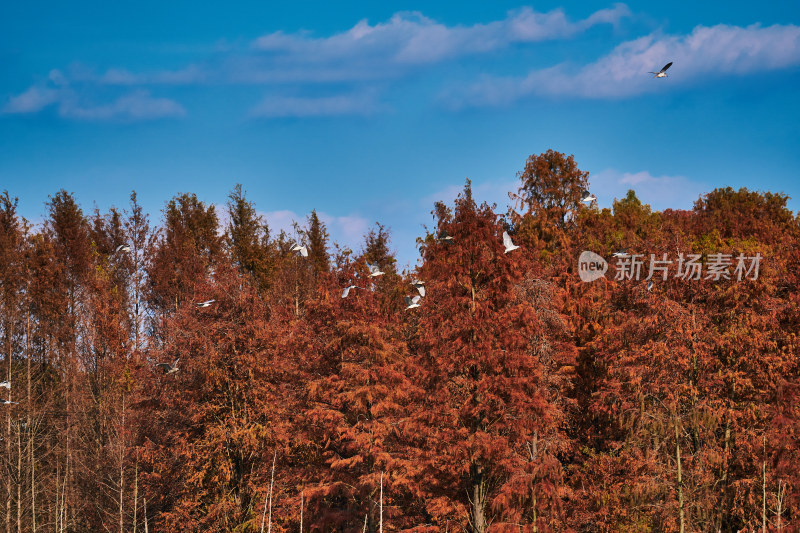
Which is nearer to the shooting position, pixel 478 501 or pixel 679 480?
pixel 478 501

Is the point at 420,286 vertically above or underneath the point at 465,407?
above


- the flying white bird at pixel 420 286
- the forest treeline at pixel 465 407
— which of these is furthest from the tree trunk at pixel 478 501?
the flying white bird at pixel 420 286


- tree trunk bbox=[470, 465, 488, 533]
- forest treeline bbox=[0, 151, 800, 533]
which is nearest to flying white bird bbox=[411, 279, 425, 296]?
forest treeline bbox=[0, 151, 800, 533]

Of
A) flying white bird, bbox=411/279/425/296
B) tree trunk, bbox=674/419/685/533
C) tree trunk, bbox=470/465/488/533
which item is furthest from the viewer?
tree trunk, bbox=674/419/685/533

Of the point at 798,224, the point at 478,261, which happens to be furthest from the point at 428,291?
the point at 798,224

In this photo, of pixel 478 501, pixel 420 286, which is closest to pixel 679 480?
pixel 478 501

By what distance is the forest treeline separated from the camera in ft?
57.8

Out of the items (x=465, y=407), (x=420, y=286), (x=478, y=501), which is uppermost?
(x=420, y=286)

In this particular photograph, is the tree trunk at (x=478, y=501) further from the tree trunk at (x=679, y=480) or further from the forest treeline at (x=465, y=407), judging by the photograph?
the tree trunk at (x=679, y=480)

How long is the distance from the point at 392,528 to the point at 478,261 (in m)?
8.36

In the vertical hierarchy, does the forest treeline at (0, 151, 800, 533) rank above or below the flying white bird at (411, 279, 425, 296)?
below

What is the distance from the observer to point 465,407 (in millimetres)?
17109

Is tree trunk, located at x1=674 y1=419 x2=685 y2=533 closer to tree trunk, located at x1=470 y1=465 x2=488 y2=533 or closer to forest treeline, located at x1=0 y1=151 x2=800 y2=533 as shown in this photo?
forest treeline, located at x1=0 y1=151 x2=800 y2=533

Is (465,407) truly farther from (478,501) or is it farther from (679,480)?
(679,480)
